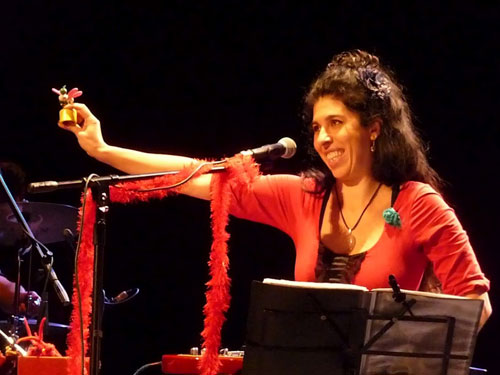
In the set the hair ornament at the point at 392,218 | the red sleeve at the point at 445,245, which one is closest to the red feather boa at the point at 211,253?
the hair ornament at the point at 392,218

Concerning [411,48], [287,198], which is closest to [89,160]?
[411,48]

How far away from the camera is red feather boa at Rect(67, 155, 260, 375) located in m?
2.25

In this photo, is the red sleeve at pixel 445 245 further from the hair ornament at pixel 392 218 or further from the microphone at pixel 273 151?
the microphone at pixel 273 151

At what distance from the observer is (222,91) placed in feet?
14.4

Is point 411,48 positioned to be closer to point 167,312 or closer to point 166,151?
point 166,151

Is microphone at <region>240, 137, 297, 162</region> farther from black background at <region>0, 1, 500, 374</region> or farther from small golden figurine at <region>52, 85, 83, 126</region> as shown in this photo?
black background at <region>0, 1, 500, 374</region>

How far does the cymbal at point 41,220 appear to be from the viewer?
3.84m

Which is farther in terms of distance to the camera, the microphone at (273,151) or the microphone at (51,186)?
Answer: the microphone at (273,151)

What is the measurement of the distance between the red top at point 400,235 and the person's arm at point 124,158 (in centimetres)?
12

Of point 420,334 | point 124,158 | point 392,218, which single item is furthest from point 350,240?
point 124,158

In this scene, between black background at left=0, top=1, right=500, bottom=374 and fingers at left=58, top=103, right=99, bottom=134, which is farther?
black background at left=0, top=1, right=500, bottom=374

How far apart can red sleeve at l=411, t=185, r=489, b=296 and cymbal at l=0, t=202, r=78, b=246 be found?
2.11 m

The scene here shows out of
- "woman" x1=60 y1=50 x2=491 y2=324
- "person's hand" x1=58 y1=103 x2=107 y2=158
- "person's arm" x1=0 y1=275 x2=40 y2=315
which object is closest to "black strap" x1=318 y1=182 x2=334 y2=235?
"woman" x1=60 y1=50 x2=491 y2=324

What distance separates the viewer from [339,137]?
2336 mm
